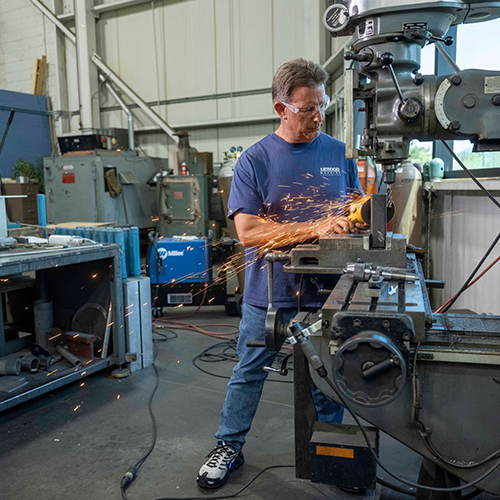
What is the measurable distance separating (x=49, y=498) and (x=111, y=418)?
1.99ft

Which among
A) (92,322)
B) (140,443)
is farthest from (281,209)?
(92,322)

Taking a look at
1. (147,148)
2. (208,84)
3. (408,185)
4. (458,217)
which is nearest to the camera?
(458,217)

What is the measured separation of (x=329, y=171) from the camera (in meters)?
1.75

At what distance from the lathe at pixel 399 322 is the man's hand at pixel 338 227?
210mm

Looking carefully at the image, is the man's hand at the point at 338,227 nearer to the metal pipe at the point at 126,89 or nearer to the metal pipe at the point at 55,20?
the metal pipe at the point at 126,89

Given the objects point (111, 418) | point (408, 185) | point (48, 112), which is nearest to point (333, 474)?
point (111, 418)

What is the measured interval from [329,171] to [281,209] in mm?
236

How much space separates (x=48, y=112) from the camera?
8.22 meters

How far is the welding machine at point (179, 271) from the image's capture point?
12.9 ft

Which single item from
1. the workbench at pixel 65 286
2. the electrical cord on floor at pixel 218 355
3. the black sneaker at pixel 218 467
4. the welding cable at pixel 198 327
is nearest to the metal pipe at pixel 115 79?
the welding cable at pixel 198 327

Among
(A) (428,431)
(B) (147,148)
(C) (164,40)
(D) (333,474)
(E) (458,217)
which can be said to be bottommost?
(D) (333,474)

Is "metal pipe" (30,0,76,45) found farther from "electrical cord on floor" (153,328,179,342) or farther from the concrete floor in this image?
the concrete floor

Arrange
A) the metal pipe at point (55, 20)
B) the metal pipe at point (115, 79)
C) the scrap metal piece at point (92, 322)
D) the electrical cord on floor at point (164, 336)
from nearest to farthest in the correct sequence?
the scrap metal piece at point (92, 322) < the electrical cord on floor at point (164, 336) < the metal pipe at point (115, 79) < the metal pipe at point (55, 20)

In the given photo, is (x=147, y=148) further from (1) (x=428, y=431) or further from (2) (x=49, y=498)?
(1) (x=428, y=431)
